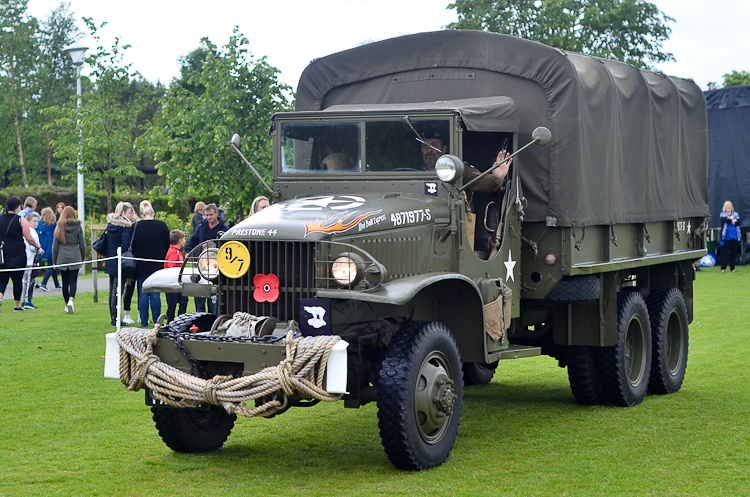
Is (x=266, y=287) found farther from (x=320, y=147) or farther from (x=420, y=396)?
(x=320, y=147)

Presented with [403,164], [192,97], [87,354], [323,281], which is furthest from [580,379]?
[192,97]

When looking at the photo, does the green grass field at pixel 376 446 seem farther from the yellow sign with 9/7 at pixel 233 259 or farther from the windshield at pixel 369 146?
the windshield at pixel 369 146

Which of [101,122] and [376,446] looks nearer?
[376,446]

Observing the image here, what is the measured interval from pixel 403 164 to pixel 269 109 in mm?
11986

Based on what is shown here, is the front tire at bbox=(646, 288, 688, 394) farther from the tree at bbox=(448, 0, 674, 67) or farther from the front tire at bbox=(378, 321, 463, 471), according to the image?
the tree at bbox=(448, 0, 674, 67)

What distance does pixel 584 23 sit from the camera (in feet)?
126

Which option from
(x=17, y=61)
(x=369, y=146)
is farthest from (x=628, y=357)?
(x=17, y=61)

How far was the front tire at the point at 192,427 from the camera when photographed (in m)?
6.80

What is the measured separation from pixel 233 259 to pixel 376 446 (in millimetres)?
1952

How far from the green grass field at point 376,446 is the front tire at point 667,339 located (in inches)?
7.7

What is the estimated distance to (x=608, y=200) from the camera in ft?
29.1

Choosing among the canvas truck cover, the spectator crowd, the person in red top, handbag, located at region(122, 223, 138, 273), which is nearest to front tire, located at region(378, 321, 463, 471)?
the canvas truck cover

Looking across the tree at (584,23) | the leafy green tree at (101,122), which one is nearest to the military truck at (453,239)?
the leafy green tree at (101,122)

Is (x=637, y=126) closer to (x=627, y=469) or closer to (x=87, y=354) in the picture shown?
(x=627, y=469)
